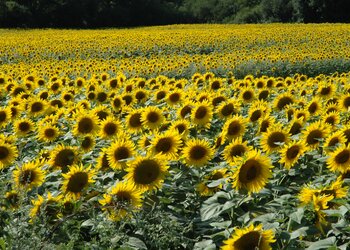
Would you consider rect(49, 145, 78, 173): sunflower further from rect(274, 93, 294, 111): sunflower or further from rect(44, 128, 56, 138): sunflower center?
rect(274, 93, 294, 111): sunflower

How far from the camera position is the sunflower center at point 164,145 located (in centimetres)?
354

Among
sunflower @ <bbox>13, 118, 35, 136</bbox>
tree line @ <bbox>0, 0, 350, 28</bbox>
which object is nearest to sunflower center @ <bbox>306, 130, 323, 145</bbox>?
sunflower @ <bbox>13, 118, 35, 136</bbox>

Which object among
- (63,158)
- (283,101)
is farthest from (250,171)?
(283,101)

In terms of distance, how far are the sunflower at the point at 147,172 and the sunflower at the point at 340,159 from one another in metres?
0.93

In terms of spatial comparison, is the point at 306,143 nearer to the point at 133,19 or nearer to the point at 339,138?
the point at 339,138

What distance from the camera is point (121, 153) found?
3.53m

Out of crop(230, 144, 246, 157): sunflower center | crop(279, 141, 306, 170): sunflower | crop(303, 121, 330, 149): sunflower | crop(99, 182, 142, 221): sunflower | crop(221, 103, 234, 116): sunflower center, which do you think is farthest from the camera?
crop(221, 103, 234, 116): sunflower center

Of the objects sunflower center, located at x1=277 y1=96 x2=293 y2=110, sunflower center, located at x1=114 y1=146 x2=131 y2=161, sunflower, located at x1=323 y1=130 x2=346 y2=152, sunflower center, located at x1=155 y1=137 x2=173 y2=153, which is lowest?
sunflower center, located at x1=277 y1=96 x2=293 y2=110

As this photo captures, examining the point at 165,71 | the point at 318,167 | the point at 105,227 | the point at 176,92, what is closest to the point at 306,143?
the point at 318,167

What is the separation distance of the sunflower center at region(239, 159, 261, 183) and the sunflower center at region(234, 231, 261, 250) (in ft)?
2.19

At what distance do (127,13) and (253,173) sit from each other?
55.2m

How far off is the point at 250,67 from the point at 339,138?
12.3 m

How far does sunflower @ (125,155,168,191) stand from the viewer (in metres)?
3.10

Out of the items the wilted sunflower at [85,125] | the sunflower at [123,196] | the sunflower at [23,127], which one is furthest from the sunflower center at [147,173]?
the sunflower at [23,127]
